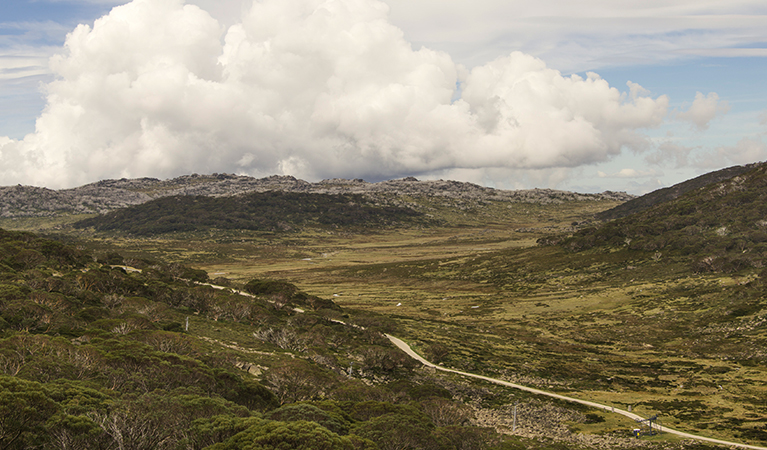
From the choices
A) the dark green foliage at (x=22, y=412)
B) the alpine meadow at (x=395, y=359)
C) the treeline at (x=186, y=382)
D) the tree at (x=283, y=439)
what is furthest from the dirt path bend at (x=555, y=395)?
the dark green foliage at (x=22, y=412)

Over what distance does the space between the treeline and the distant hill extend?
11360 cm

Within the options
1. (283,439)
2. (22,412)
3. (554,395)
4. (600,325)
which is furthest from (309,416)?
(600,325)

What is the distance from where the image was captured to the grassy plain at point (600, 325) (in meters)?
53.8

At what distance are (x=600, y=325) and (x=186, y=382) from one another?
91.8 metres

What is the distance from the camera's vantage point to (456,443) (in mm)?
31188

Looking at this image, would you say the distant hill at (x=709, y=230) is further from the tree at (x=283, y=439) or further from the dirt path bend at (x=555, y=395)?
the tree at (x=283, y=439)

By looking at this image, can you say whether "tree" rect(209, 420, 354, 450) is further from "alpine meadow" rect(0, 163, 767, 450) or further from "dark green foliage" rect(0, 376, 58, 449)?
Answer: "dark green foliage" rect(0, 376, 58, 449)

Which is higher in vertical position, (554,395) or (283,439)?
(283,439)

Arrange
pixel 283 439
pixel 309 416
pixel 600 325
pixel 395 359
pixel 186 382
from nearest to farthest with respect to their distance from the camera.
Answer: pixel 283 439 < pixel 309 416 < pixel 186 382 < pixel 395 359 < pixel 600 325

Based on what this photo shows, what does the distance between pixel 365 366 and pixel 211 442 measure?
39.7m

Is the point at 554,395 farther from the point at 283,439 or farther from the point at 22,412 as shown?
the point at 22,412

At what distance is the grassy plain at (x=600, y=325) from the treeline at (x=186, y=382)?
19.9m

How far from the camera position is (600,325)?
97.2 meters

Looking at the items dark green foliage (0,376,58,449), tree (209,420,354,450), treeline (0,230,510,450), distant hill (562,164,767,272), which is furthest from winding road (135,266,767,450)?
distant hill (562,164,767,272)
